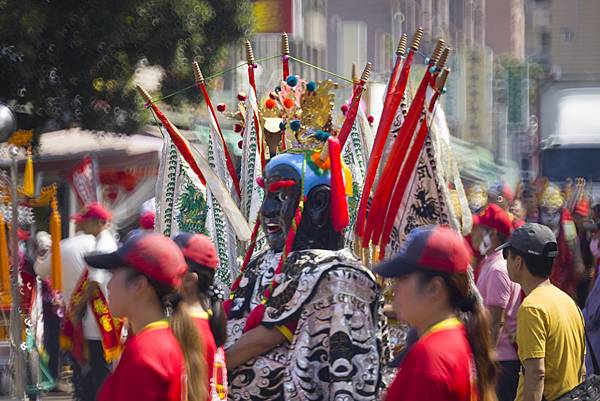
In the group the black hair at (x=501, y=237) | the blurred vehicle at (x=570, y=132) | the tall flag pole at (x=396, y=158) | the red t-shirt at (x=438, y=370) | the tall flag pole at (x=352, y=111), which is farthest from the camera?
the blurred vehicle at (x=570, y=132)

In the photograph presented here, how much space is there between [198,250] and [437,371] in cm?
147

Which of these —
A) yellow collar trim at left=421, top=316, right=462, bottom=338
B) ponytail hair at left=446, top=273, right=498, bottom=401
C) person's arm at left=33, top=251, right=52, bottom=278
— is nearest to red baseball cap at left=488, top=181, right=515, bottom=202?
person's arm at left=33, top=251, right=52, bottom=278

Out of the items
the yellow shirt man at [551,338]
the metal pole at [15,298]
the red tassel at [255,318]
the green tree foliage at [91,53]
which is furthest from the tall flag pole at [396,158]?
the green tree foliage at [91,53]

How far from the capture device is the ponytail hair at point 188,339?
4.31 m

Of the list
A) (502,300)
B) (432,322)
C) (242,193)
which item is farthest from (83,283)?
(432,322)

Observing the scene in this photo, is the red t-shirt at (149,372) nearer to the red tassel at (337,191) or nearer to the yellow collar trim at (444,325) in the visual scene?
the yellow collar trim at (444,325)

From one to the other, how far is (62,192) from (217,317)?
12.3m

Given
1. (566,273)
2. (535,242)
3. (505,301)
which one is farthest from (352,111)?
(566,273)

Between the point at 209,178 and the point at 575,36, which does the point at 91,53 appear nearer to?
the point at 209,178

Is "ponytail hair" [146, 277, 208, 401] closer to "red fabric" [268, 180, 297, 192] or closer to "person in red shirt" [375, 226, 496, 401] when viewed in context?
"person in red shirt" [375, 226, 496, 401]

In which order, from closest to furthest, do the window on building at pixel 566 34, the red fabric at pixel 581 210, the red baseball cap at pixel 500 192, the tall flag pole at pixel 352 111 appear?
the tall flag pole at pixel 352 111 → the red baseball cap at pixel 500 192 → the red fabric at pixel 581 210 → the window on building at pixel 566 34

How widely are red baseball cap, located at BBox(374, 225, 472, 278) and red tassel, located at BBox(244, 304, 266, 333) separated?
46.2 inches

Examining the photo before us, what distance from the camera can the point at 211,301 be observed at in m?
5.20

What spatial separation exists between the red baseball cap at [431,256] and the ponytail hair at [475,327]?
24 mm
